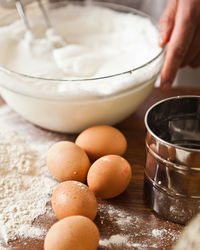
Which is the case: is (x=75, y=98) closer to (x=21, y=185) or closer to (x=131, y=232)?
(x=21, y=185)

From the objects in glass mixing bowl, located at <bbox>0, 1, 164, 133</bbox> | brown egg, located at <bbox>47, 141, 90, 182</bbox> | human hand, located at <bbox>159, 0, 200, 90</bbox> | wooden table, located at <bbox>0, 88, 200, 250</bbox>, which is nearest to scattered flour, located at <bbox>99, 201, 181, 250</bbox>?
wooden table, located at <bbox>0, 88, 200, 250</bbox>

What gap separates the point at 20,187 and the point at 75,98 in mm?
284

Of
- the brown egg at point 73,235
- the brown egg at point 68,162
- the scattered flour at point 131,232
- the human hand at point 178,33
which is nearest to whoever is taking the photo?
the brown egg at point 73,235

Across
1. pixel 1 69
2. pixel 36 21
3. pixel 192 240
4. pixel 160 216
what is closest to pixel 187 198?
pixel 160 216

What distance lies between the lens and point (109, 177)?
34.2 inches

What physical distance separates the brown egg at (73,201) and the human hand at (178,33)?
52 cm

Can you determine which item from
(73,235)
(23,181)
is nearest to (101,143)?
(23,181)

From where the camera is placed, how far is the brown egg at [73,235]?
0.70 meters

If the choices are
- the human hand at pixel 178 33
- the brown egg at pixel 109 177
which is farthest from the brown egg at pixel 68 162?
the human hand at pixel 178 33

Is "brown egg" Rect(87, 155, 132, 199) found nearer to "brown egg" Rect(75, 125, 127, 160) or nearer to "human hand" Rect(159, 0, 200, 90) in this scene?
"brown egg" Rect(75, 125, 127, 160)

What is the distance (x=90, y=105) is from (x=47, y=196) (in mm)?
289

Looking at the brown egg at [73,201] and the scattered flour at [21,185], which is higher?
the brown egg at [73,201]

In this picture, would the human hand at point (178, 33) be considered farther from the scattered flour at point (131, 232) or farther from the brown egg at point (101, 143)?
the scattered flour at point (131, 232)

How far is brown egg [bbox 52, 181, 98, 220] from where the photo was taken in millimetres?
790
